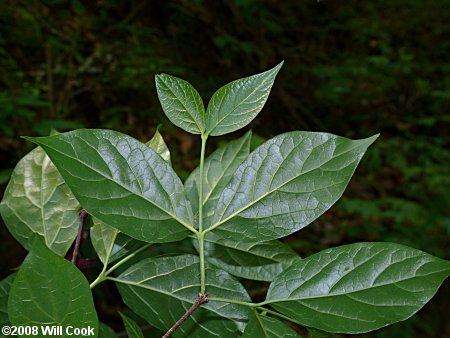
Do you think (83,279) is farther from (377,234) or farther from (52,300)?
(377,234)

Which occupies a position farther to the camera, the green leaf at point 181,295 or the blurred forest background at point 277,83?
the blurred forest background at point 277,83

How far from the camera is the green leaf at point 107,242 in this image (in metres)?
0.44

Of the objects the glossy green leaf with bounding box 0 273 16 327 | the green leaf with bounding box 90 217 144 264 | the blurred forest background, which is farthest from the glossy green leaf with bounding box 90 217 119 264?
the blurred forest background

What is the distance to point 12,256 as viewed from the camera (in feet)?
4.51

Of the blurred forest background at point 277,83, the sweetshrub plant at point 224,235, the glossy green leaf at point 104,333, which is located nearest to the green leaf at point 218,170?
the sweetshrub plant at point 224,235

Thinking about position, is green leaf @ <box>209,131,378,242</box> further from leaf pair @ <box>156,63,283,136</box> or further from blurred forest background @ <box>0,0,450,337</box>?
blurred forest background @ <box>0,0,450,337</box>

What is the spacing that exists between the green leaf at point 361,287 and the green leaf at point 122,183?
10cm

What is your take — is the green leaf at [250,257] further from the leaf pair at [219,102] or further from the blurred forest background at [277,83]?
the blurred forest background at [277,83]

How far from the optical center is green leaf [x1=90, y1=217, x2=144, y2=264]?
1.44ft

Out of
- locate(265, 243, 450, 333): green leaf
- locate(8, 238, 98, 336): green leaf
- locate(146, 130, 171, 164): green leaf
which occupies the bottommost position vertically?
locate(265, 243, 450, 333): green leaf

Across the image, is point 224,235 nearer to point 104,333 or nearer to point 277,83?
point 104,333

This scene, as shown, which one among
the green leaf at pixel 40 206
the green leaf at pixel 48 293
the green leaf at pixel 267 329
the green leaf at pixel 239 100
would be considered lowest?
the green leaf at pixel 267 329

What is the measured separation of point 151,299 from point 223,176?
0.45ft

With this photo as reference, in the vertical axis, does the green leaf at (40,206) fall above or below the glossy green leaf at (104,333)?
above
